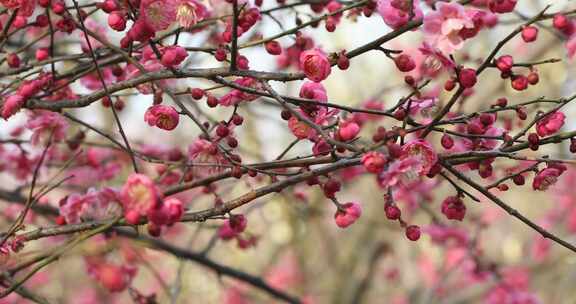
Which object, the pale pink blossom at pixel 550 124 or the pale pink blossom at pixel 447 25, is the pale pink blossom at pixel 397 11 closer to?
the pale pink blossom at pixel 447 25

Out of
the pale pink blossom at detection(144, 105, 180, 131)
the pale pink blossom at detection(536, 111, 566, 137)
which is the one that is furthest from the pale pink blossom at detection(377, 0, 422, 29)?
the pale pink blossom at detection(144, 105, 180, 131)

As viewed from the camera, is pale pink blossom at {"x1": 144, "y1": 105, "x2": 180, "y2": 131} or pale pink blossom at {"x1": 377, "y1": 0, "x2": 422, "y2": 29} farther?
pale pink blossom at {"x1": 144, "y1": 105, "x2": 180, "y2": 131}

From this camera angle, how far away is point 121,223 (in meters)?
1.76

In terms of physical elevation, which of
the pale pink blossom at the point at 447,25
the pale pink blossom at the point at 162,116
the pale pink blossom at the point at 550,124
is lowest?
the pale pink blossom at the point at 550,124

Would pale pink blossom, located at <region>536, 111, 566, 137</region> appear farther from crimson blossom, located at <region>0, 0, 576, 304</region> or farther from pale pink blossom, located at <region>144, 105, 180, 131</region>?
pale pink blossom, located at <region>144, 105, 180, 131</region>

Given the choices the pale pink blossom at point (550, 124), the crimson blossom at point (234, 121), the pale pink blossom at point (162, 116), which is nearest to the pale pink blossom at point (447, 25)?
the crimson blossom at point (234, 121)

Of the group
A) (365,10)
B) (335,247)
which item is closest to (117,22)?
(365,10)

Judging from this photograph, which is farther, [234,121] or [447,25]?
[234,121]

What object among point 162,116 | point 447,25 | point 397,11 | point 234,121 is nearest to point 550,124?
point 447,25

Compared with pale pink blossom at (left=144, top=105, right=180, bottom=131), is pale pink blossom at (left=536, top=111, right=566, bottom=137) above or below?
below

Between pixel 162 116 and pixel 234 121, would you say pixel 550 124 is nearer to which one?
pixel 234 121

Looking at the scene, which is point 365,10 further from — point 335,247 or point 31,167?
point 335,247

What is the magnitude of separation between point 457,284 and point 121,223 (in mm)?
6269

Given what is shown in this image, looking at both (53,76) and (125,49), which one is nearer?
(125,49)
